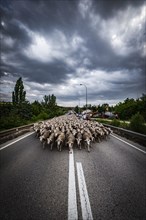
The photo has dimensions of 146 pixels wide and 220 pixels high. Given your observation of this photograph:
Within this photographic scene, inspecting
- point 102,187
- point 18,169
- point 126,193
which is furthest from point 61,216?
point 18,169

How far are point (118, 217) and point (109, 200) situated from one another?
1.49 ft

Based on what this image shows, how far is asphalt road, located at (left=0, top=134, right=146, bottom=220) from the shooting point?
251cm

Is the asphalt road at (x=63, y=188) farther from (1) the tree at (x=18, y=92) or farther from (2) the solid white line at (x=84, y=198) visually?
(1) the tree at (x=18, y=92)

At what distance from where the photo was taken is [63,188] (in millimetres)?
3303

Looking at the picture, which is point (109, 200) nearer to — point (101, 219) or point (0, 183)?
point (101, 219)

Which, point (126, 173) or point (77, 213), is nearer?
point (77, 213)

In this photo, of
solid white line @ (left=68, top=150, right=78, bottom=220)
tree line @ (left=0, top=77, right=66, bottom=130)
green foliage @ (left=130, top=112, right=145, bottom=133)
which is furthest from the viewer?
tree line @ (left=0, top=77, right=66, bottom=130)

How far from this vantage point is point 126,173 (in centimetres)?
421

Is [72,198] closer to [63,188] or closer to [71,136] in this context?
[63,188]

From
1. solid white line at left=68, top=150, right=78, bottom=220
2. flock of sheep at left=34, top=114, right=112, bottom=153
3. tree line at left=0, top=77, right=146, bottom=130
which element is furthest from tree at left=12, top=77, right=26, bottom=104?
solid white line at left=68, top=150, right=78, bottom=220

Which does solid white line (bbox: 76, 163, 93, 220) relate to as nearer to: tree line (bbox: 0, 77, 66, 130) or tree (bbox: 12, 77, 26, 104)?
tree line (bbox: 0, 77, 66, 130)

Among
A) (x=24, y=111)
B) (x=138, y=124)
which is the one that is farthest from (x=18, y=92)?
(x=138, y=124)

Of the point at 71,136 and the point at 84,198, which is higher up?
the point at 71,136

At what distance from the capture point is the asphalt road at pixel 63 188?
8.24 feet
